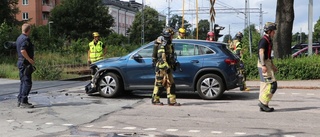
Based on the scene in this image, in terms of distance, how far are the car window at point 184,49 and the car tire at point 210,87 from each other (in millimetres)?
702

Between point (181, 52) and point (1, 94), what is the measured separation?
526 cm

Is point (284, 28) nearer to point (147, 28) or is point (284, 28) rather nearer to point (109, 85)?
point (109, 85)

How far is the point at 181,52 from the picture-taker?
11297 millimetres

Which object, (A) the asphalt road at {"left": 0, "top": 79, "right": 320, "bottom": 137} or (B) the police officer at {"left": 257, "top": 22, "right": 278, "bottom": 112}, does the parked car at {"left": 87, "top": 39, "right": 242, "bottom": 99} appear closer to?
(A) the asphalt road at {"left": 0, "top": 79, "right": 320, "bottom": 137}

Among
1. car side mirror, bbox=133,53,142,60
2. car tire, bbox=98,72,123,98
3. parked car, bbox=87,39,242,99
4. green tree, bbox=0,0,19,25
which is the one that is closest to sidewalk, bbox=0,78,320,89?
parked car, bbox=87,39,242,99

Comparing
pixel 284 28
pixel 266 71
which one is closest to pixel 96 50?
pixel 266 71

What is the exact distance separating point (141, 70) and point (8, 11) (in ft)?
126

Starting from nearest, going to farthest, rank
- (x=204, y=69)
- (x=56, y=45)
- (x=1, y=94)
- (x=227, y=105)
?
(x=227, y=105) → (x=204, y=69) → (x=1, y=94) → (x=56, y=45)

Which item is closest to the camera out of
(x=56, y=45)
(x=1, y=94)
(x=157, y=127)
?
(x=157, y=127)

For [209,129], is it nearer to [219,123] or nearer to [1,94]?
[219,123]

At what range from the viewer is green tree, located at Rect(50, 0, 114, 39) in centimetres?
6091

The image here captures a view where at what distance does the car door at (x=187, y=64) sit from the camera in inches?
436

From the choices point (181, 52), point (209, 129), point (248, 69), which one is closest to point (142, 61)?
point (181, 52)

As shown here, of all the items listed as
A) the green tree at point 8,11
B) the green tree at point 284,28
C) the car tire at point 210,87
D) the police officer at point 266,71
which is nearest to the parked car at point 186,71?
the car tire at point 210,87
